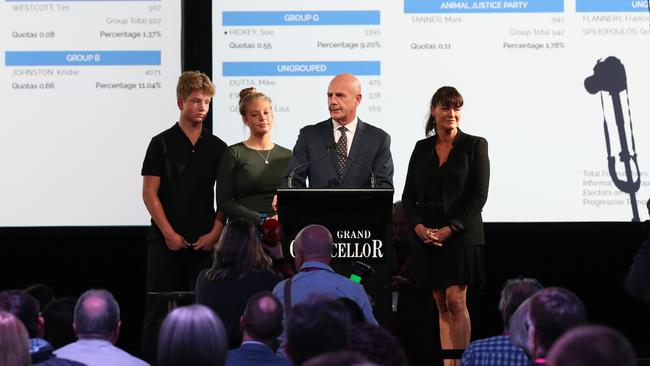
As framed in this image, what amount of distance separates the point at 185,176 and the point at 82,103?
4.55 ft

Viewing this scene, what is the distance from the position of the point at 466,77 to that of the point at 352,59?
0.74 m

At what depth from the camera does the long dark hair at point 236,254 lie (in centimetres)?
505

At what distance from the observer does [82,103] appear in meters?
7.56

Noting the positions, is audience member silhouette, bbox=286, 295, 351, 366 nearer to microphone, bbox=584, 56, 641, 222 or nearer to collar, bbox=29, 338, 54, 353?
collar, bbox=29, 338, 54, 353

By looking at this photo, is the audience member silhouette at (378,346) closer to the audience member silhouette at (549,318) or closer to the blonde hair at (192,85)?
the audience member silhouette at (549,318)

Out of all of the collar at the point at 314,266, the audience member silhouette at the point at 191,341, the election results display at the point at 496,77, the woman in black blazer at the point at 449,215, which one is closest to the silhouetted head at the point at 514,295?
the collar at the point at 314,266

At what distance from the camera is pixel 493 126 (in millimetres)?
7402

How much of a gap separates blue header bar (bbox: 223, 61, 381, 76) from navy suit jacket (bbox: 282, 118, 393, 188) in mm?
1525

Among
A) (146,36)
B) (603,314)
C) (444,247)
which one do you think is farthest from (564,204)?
(146,36)

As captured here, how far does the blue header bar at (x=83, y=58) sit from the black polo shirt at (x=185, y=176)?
1.10 metres

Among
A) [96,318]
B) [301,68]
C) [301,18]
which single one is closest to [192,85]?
[301,68]

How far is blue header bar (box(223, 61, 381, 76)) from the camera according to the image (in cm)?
743

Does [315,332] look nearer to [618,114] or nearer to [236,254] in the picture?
[236,254]

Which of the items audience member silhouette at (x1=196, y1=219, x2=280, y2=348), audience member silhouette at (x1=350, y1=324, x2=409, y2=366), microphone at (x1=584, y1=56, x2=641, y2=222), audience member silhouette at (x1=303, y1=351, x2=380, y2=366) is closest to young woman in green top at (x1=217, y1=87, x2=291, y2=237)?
audience member silhouette at (x1=196, y1=219, x2=280, y2=348)
